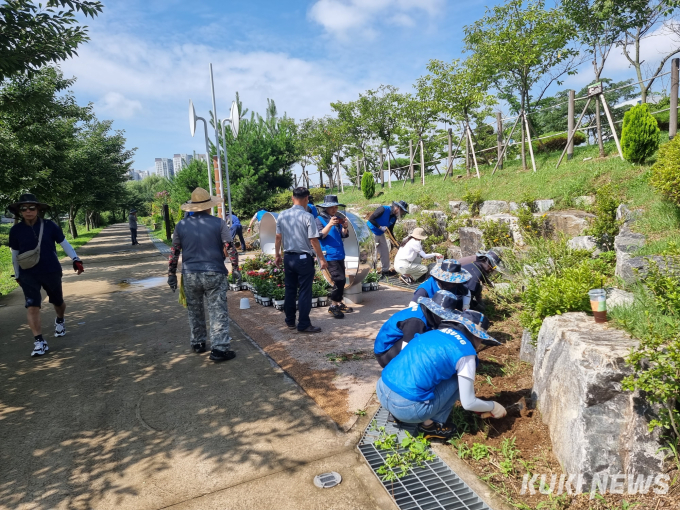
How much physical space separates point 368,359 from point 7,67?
496cm

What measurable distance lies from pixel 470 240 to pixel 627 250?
3.90 metres

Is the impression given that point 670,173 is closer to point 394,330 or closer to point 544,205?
point 544,205

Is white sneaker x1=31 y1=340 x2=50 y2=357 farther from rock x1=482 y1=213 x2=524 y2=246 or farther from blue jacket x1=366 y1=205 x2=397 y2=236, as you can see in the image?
rock x1=482 y1=213 x2=524 y2=246

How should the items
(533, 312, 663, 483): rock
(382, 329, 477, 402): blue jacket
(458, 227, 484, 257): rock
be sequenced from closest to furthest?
(533, 312, 663, 483): rock → (382, 329, 477, 402): blue jacket → (458, 227, 484, 257): rock

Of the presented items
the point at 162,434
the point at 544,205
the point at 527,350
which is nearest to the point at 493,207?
the point at 544,205

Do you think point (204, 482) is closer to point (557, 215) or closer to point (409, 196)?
point (557, 215)

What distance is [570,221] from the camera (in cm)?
716

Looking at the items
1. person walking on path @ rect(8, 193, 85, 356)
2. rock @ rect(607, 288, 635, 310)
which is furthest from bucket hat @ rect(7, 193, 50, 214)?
rock @ rect(607, 288, 635, 310)

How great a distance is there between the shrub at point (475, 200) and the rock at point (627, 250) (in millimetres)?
4695

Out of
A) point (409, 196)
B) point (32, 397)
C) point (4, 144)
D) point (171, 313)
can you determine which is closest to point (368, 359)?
point (32, 397)

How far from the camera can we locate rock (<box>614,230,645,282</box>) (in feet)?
13.8

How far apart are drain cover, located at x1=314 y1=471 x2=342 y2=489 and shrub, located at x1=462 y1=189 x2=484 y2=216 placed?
8.22m

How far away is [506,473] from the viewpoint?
2572mm

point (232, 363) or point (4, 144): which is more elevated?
point (4, 144)
